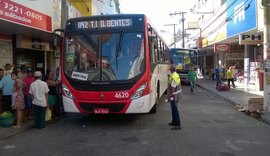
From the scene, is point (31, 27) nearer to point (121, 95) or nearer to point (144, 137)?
point (121, 95)

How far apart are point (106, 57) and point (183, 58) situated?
22414mm

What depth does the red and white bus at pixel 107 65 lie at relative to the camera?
32.5 feet

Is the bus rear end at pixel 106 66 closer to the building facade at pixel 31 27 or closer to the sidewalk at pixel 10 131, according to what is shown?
the sidewalk at pixel 10 131

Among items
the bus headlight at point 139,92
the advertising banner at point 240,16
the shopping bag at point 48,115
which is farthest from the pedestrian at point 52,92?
the advertising banner at point 240,16

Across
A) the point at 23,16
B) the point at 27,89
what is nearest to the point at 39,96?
the point at 27,89

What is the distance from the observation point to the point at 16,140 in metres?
8.80

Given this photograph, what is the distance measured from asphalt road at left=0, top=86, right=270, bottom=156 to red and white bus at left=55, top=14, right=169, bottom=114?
2.46 ft

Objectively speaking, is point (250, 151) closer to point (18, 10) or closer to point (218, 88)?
point (18, 10)

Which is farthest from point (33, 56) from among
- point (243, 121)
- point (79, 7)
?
point (243, 121)

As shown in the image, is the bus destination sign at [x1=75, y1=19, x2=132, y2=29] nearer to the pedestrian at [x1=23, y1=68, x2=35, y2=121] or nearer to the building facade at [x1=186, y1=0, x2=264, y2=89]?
the pedestrian at [x1=23, y1=68, x2=35, y2=121]

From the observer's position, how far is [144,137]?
874 centimetres

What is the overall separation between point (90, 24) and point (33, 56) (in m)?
9.81

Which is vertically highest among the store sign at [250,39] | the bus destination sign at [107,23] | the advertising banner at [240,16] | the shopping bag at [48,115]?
the advertising banner at [240,16]

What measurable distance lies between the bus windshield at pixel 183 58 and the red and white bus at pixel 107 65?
2134 centimetres
